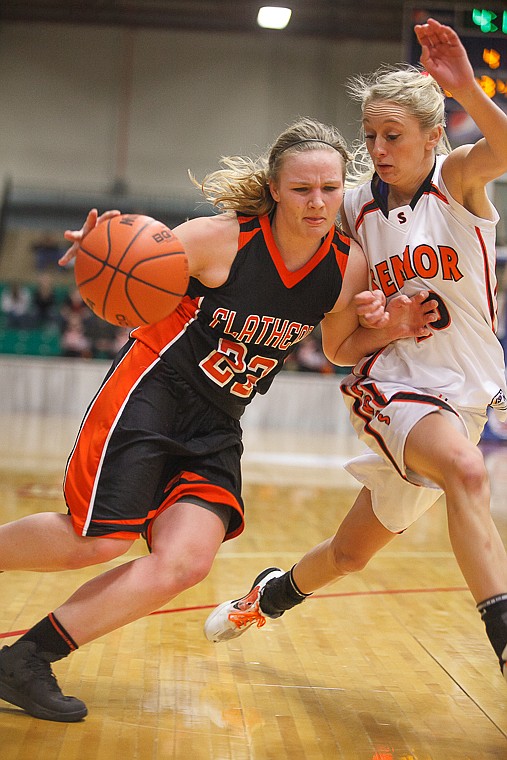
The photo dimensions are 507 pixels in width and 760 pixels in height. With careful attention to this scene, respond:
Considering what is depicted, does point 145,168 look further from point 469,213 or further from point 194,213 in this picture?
point 469,213

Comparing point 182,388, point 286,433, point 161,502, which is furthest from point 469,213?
point 286,433

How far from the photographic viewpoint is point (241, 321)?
2.98m

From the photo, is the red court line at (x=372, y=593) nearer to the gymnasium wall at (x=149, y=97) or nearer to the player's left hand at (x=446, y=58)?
the player's left hand at (x=446, y=58)

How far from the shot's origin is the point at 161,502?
9.91 ft

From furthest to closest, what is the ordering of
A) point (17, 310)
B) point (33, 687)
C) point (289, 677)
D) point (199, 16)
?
point (199, 16), point (17, 310), point (289, 677), point (33, 687)


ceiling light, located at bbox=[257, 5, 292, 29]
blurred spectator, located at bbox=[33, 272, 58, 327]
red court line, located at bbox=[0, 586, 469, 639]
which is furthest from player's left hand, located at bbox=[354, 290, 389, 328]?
blurred spectator, located at bbox=[33, 272, 58, 327]

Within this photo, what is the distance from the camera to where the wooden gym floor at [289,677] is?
269cm

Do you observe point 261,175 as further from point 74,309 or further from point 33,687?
point 74,309

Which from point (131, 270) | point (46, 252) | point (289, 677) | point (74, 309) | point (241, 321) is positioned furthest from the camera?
point (46, 252)

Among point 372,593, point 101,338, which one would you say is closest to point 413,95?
point 372,593

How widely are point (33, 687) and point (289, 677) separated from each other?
1.01m

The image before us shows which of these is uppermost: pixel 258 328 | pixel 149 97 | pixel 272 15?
pixel 272 15

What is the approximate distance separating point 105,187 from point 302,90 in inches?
183

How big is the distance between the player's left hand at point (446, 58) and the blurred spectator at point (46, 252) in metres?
16.8
